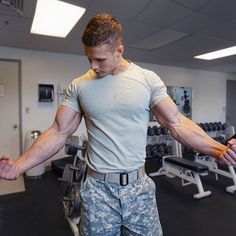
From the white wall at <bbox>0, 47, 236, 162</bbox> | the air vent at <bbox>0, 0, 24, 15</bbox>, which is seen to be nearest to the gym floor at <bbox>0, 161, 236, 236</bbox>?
the white wall at <bbox>0, 47, 236, 162</bbox>

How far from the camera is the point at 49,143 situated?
1.05m

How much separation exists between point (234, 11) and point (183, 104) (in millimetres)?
3520

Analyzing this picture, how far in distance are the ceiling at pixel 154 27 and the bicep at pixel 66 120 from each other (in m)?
1.50

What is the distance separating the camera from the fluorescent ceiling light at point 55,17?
222 cm

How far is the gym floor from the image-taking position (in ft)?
7.20

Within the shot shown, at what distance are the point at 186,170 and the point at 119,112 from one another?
281 cm

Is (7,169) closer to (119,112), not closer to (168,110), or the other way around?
(119,112)

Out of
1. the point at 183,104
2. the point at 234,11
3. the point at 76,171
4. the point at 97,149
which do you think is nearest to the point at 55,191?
the point at 76,171

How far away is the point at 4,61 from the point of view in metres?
3.73

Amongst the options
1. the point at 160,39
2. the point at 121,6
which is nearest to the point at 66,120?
the point at 121,6

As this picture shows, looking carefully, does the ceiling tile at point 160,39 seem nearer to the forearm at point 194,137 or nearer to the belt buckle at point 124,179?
the forearm at point 194,137

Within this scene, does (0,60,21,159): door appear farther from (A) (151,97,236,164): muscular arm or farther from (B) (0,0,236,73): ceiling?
(A) (151,97,236,164): muscular arm

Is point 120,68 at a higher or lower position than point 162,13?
lower

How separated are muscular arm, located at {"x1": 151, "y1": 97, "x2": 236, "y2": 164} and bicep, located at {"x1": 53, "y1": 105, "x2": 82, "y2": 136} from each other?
1.26ft
